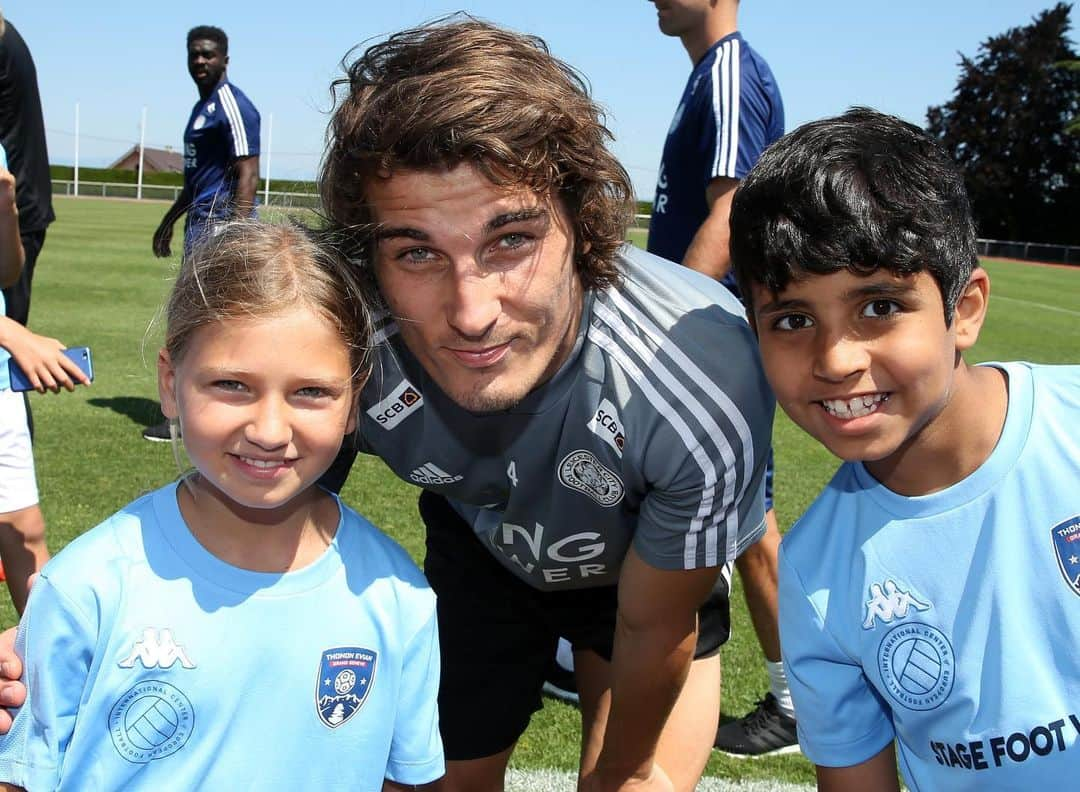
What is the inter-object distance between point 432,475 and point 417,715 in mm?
538

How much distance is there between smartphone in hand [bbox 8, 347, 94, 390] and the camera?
8.66ft

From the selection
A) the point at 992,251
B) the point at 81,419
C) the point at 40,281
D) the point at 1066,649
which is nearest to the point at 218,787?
the point at 1066,649

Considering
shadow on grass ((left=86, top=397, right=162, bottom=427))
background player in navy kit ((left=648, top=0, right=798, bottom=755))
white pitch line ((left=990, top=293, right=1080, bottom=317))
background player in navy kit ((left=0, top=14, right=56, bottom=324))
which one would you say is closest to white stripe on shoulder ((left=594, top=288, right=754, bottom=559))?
background player in navy kit ((left=648, top=0, right=798, bottom=755))

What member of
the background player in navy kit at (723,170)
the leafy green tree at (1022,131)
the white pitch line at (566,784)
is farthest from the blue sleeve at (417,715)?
the leafy green tree at (1022,131)

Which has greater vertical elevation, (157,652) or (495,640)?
(157,652)

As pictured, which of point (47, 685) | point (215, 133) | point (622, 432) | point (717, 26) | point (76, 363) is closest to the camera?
point (47, 685)

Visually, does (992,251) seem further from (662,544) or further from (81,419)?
(662,544)

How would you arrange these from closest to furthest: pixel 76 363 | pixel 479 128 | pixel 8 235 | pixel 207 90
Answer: pixel 479 128 → pixel 76 363 → pixel 8 235 → pixel 207 90

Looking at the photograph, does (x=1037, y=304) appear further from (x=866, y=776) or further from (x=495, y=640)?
(x=866, y=776)

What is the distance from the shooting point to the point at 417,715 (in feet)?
6.44

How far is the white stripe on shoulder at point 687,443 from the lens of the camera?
205 centimetres

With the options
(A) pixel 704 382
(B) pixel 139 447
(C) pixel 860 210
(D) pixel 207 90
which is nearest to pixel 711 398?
(A) pixel 704 382

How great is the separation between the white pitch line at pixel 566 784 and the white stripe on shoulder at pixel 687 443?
120 centimetres

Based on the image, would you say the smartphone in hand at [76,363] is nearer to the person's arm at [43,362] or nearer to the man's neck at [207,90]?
the person's arm at [43,362]
